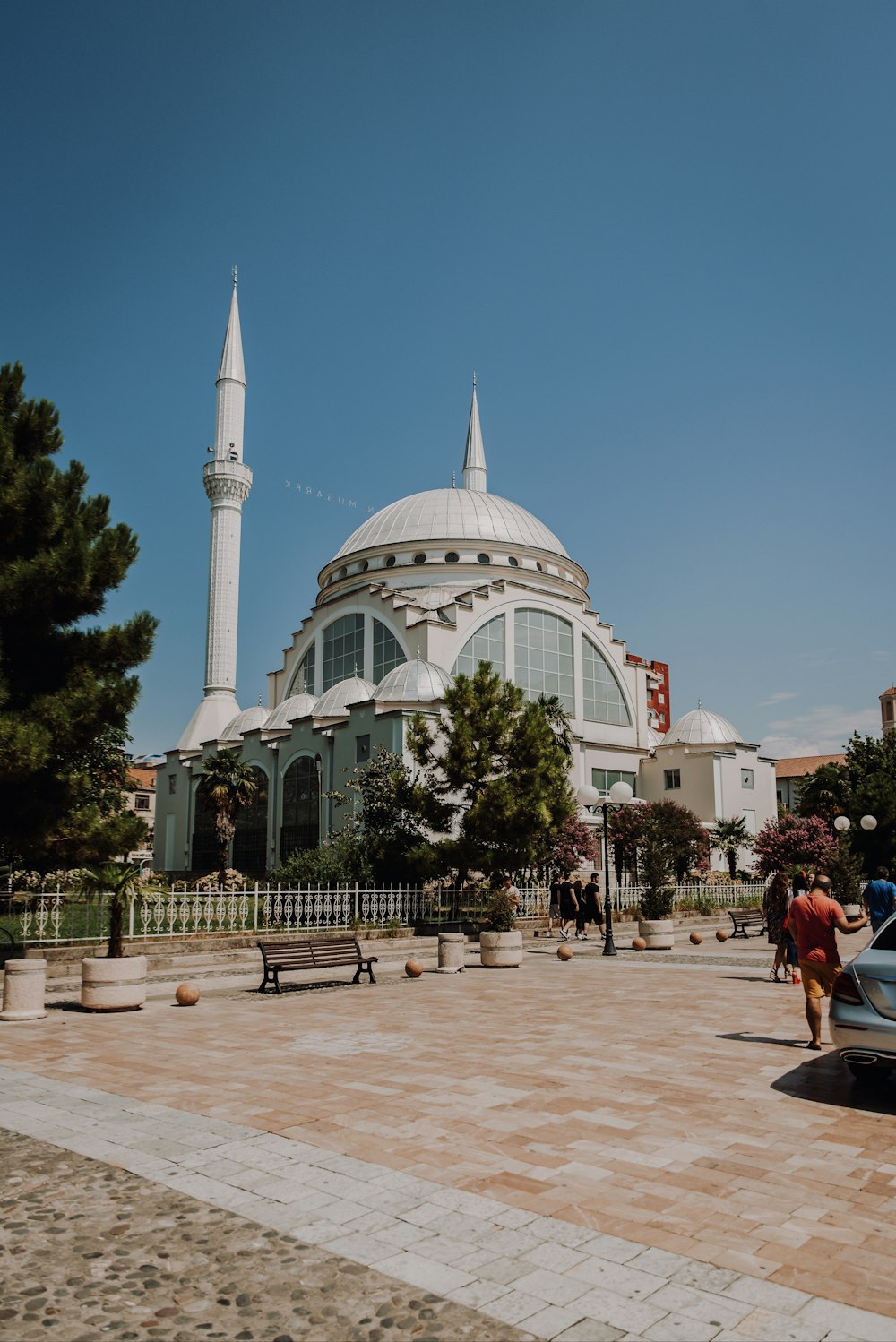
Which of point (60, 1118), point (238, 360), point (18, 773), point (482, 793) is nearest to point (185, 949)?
point (18, 773)

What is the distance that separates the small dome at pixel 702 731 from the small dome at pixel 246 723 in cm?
2179

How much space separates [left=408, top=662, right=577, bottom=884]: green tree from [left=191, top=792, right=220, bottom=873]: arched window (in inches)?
1076

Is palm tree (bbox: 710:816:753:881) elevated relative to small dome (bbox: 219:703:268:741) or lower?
lower

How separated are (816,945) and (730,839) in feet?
140

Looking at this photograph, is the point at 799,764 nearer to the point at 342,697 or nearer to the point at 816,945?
the point at 342,697

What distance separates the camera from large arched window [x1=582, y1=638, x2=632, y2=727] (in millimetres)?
50906

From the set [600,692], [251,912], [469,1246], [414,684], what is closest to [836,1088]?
[469,1246]

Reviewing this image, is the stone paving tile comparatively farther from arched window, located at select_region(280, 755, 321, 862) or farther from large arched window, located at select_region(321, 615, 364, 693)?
large arched window, located at select_region(321, 615, 364, 693)

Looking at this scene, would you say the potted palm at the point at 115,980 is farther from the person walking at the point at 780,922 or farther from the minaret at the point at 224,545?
the minaret at the point at 224,545

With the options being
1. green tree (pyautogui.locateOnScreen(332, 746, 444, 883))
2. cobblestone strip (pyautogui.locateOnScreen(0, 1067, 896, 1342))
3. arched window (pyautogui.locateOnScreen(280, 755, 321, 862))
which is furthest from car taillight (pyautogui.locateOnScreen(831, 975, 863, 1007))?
arched window (pyautogui.locateOnScreen(280, 755, 321, 862))

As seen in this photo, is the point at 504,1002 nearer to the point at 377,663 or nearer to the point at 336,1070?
the point at 336,1070

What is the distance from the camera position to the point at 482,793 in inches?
995

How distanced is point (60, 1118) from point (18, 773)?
9290 mm

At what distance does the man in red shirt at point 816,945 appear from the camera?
9016 mm
